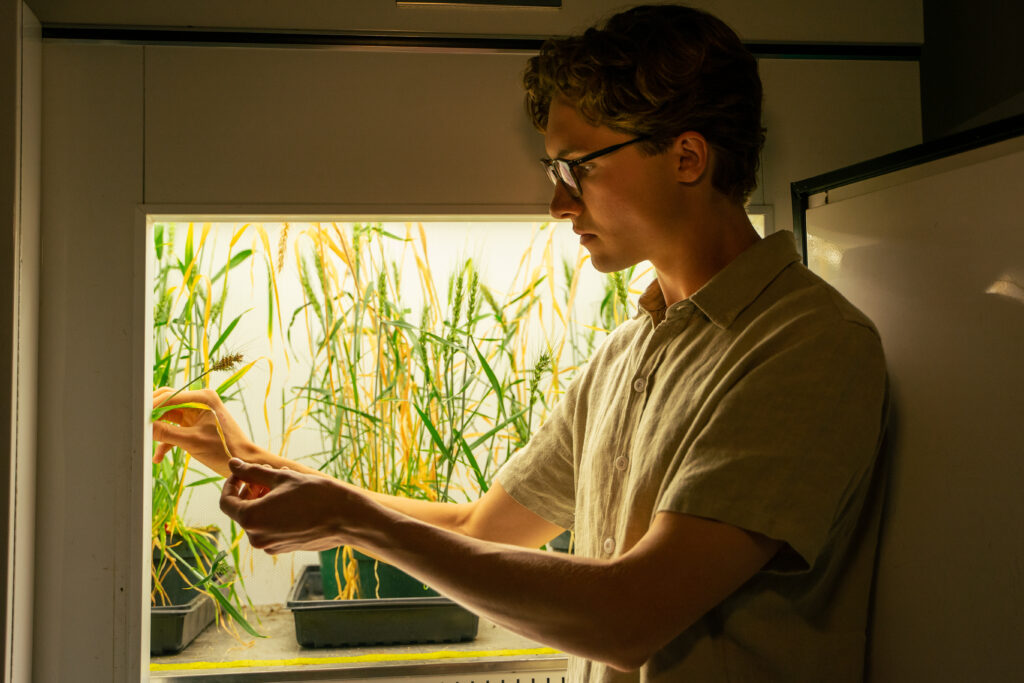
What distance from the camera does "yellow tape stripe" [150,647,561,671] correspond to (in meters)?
1.41

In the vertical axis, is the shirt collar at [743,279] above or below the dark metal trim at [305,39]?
below

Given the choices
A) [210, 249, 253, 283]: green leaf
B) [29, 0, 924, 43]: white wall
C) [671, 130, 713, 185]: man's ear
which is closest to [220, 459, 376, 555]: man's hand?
[671, 130, 713, 185]: man's ear

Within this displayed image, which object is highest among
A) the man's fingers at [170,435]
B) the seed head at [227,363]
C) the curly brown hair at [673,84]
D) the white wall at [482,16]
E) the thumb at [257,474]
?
the white wall at [482,16]

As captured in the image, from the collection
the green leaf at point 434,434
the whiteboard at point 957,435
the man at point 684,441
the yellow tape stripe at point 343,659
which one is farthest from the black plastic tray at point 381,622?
the whiteboard at point 957,435

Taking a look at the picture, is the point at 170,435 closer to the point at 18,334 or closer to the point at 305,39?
the point at 18,334

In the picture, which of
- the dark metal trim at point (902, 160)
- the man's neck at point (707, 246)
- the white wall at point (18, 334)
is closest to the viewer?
the dark metal trim at point (902, 160)

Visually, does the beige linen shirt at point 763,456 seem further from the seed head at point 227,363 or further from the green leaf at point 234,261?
the green leaf at point 234,261

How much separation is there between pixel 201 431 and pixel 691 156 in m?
0.98

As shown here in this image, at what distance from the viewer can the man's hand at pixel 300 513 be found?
959mm

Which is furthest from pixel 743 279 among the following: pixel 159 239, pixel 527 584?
pixel 159 239

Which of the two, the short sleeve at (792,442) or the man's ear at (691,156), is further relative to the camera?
the man's ear at (691,156)

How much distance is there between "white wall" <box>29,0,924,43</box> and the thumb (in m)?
0.76

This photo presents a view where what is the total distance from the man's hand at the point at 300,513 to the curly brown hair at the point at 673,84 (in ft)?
1.89

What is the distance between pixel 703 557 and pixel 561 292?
911mm
